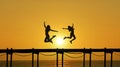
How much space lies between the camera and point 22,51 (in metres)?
44.2

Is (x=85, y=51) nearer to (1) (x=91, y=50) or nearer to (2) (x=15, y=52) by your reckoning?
(1) (x=91, y=50)

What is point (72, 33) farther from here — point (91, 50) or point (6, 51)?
point (6, 51)

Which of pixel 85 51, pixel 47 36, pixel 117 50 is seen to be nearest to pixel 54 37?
pixel 47 36

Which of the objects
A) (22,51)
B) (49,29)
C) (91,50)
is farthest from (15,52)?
(91,50)

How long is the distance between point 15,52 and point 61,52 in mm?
3860

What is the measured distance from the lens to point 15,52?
145 ft

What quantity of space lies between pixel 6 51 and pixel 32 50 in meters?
2.17

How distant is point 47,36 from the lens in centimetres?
4319

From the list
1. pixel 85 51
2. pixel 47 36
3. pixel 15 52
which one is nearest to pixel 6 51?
pixel 15 52

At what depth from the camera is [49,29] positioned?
142 ft

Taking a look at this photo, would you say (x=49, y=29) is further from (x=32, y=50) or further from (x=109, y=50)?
(x=109, y=50)

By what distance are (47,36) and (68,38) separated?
1.88 m

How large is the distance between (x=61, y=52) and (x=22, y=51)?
10.7 ft

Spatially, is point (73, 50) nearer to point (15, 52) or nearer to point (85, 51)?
point (85, 51)
